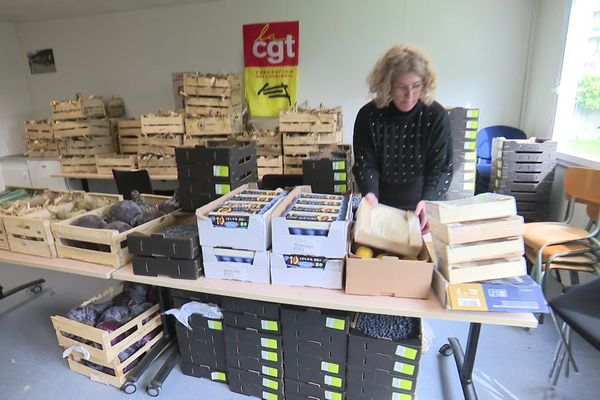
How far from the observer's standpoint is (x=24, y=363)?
80.2 inches

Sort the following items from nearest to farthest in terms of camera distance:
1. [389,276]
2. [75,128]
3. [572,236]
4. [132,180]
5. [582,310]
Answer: [389,276] < [582,310] < [572,236] < [132,180] < [75,128]

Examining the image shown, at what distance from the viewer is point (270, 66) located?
4184mm

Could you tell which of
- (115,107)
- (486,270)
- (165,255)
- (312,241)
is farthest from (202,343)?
(115,107)

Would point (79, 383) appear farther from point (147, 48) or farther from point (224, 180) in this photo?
point (147, 48)

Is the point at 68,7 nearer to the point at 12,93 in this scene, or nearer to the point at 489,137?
the point at 12,93

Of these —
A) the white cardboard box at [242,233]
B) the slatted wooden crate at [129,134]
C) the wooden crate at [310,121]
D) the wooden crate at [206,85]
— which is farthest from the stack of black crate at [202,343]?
the slatted wooden crate at [129,134]

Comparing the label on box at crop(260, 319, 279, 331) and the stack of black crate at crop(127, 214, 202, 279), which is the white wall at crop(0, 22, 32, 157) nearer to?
the stack of black crate at crop(127, 214, 202, 279)

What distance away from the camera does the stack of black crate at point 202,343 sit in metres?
1.77

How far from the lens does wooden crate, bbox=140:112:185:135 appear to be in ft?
12.5

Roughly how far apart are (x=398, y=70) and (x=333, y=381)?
4.87 ft

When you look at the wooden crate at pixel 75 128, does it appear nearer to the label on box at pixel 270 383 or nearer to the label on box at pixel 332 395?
the label on box at pixel 270 383

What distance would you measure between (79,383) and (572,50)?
4.44 metres

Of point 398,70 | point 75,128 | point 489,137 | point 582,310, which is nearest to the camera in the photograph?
point 582,310

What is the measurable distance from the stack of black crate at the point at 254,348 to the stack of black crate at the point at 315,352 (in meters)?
0.05
